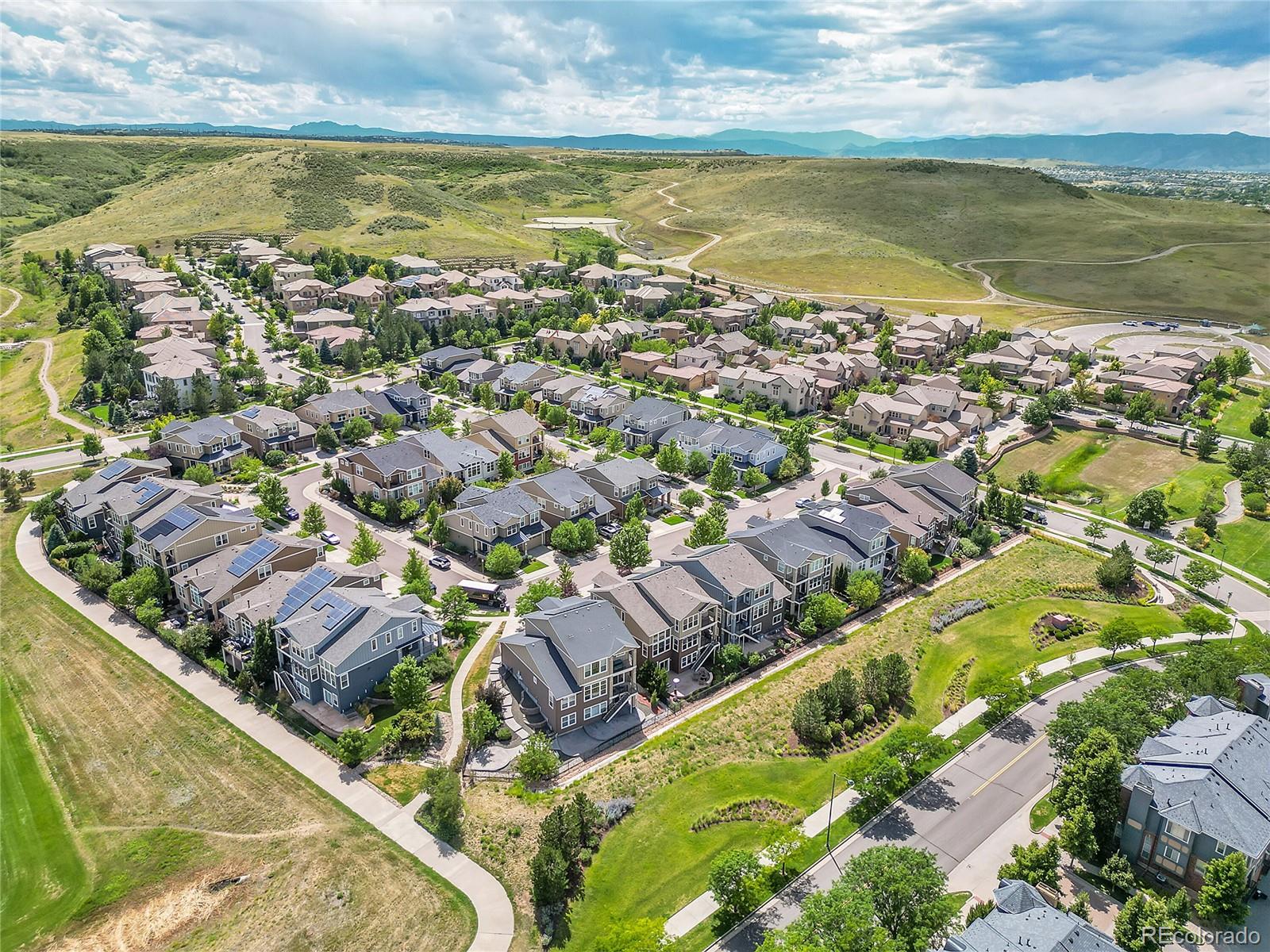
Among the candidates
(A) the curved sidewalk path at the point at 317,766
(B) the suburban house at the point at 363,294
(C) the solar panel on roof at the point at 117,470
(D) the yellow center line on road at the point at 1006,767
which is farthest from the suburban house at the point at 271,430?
(D) the yellow center line on road at the point at 1006,767

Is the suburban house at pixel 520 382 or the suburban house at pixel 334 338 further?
the suburban house at pixel 334 338

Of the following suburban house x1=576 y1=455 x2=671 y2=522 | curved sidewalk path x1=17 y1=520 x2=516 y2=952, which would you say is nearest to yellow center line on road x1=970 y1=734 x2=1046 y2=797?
curved sidewalk path x1=17 y1=520 x2=516 y2=952

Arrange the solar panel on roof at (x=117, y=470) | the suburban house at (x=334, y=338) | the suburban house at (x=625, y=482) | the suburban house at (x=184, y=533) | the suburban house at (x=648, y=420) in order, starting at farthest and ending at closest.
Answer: the suburban house at (x=334, y=338) → the suburban house at (x=648, y=420) → the suburban house at (x=625, y=482) → the solar panel on roof at (x=117, y=470) → the suburban house at (x=184, y=533)

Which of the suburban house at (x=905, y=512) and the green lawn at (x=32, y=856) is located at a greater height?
the suburban house at (x=905, y=512)

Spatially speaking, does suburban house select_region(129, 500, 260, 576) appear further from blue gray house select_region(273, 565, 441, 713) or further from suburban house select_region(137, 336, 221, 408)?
suburban house select_region(137, 336, 221, 408)

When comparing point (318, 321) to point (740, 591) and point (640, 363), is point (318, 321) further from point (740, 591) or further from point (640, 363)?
point (740, 591)

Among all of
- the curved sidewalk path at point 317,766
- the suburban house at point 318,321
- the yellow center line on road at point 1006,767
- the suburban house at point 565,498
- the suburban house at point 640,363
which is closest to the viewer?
the curved sidewalk path at point 317,766

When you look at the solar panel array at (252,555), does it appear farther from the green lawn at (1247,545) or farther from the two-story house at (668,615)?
the green lawn at (1247,545)
